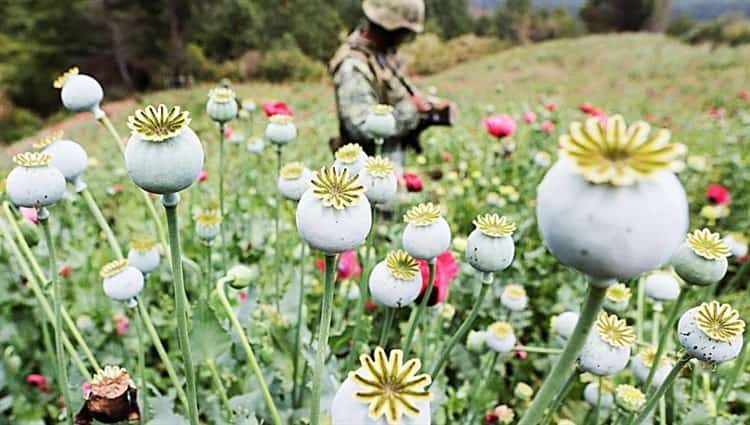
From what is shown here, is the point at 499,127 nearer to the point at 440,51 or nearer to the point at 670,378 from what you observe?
the point at 670,378

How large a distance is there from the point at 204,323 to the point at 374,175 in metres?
0.29

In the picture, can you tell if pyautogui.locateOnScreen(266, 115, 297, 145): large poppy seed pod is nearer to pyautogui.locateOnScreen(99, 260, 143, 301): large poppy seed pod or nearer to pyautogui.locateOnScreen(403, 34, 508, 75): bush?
pyautogui.locateOnScreen(99, 260, 143, 301): large poppy seed pod

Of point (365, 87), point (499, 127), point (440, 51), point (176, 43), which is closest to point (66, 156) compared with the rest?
point (365, 87)

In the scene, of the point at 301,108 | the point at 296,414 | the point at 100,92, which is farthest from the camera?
the point at 301,108

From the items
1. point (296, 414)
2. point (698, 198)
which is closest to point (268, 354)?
point (296, 414)

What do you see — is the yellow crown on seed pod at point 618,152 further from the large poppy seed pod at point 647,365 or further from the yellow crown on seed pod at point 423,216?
the large poppy seed pod at point 647,365

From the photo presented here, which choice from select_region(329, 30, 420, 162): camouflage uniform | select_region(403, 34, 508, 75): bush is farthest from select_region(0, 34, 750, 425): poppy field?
select_region(403, 34, 508, 75): bush

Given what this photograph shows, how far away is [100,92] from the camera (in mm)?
771

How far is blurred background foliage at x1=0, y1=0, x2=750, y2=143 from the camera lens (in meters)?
11.9

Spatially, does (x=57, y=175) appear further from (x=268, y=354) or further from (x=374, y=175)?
(x=268, y=354)

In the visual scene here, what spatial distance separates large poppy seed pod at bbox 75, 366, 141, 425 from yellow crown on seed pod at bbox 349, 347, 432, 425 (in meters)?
0.36

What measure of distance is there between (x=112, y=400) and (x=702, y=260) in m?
0.61

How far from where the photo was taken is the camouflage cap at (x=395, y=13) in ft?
5.83

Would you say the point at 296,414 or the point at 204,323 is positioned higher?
the point at 204,323
